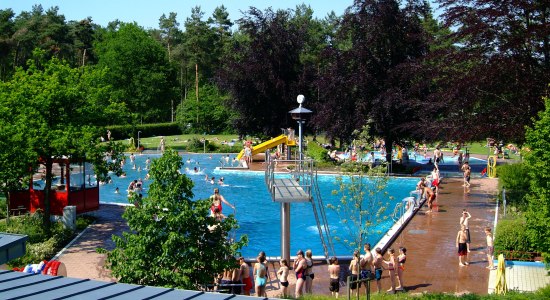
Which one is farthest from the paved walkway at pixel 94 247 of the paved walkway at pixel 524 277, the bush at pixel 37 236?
the paved walkway at pixel 524 277

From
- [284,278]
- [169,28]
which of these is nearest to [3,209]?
[284,278]

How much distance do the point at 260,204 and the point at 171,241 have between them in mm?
18459

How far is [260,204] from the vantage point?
29125mm

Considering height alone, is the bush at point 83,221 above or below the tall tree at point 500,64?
below

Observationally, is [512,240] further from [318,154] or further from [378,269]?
[318,154]

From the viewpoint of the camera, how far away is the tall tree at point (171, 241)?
10859 mm

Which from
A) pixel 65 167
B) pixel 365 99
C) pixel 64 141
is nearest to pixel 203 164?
pixel 365 99

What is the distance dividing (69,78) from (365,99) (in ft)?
65.8

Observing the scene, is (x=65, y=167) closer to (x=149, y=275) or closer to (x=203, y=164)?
(x=149, y=275)

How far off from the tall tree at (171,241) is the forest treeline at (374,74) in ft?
33.7

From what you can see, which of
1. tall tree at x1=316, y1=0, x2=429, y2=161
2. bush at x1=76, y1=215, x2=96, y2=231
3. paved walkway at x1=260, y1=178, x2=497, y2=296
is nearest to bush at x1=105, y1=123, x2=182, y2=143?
tall tree at x1=316, y1=0, x2=429, y2=161

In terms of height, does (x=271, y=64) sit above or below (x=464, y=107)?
above

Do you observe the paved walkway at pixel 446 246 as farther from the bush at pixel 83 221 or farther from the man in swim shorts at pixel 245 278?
the bush at pixel 83 221

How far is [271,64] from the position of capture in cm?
4497
